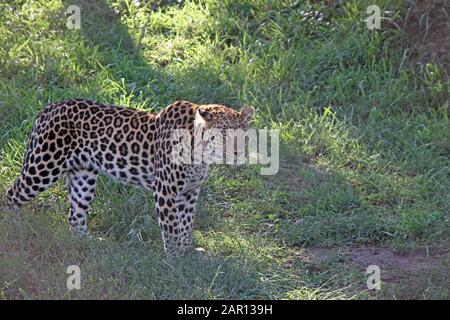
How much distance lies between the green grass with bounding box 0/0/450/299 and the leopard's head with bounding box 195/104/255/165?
2.68ft

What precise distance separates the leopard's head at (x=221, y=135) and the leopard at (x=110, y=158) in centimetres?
15

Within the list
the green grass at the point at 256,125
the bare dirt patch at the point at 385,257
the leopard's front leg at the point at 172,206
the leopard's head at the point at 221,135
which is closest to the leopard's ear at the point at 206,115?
the leopard's head at the point at 221,135

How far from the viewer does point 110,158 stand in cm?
855

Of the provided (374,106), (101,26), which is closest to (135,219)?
(374,106)

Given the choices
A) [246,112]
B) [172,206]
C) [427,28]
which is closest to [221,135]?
[246,112]

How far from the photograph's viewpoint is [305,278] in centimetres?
788

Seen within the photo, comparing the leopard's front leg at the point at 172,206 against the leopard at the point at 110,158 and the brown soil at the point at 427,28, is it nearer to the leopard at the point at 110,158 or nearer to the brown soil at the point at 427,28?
A: the leopard at the point at 110,158

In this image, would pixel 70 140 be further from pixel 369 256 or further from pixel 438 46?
pixel 438 46

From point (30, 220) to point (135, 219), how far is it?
96 centimetres

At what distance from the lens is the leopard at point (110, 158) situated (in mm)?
8227

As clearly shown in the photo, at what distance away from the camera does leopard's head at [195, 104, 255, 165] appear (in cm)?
799

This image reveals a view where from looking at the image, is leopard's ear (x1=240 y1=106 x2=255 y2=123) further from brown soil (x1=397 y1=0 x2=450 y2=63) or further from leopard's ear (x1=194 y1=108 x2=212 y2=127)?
brown soil (x1=397 y1=0 x2=450 y2=63)

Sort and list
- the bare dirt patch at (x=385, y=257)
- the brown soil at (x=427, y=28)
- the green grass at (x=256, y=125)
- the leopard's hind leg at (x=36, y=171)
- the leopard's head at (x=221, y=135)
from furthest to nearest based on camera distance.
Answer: the brown soil at (x=427, y=28) < the leopard's hind leg at (x=36, y=171) < the bare dirt patch at (x=385, y=257) < the leopard's head at (x=221, y=135) < the green grass at (x=256, y=125)

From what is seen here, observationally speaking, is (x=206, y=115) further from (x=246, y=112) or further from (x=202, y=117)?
(x=246, y=112)
